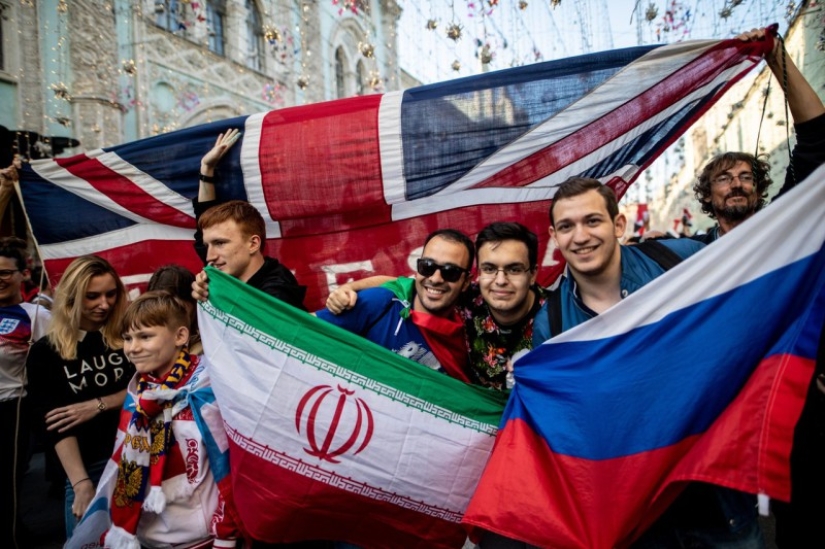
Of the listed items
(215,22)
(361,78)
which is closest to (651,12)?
(215,22)

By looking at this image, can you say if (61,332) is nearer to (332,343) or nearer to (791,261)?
(332,343)

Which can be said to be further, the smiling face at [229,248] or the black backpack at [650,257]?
the smiling face at [229,248]

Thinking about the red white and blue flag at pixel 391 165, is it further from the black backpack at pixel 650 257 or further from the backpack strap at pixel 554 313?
the backpack strap at pixel 554 313

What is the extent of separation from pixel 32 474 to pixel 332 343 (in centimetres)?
480

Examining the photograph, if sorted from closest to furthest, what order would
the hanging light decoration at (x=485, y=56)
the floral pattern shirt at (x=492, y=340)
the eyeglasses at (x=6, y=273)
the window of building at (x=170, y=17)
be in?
the floral pattern shirt at (x=492, y=340) → the eyeglasses at (x=6, y=273) → the hanging light decoration at (x=485, y=56) → the window of building at (x=170, y=17)

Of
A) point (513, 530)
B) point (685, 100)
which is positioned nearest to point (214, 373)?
point (513, 530)

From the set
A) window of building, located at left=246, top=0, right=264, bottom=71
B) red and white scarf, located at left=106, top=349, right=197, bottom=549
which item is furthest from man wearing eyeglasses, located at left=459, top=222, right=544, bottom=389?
window of building, located at left=246, top=0, right=264, bottom=71

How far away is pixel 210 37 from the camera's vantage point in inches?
471

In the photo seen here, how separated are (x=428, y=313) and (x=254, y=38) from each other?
13.4 meters

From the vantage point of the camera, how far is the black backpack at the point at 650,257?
1.83m

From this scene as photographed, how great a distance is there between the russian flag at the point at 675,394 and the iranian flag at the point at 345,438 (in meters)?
0.26

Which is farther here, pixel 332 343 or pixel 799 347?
pixel 332 343

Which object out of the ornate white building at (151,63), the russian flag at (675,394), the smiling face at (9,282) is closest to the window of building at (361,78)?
the ornate white building at (151,63)

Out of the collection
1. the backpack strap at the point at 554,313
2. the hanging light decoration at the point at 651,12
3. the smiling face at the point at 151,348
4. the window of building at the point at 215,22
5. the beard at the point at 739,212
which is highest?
the window of building at the point at 215,22
